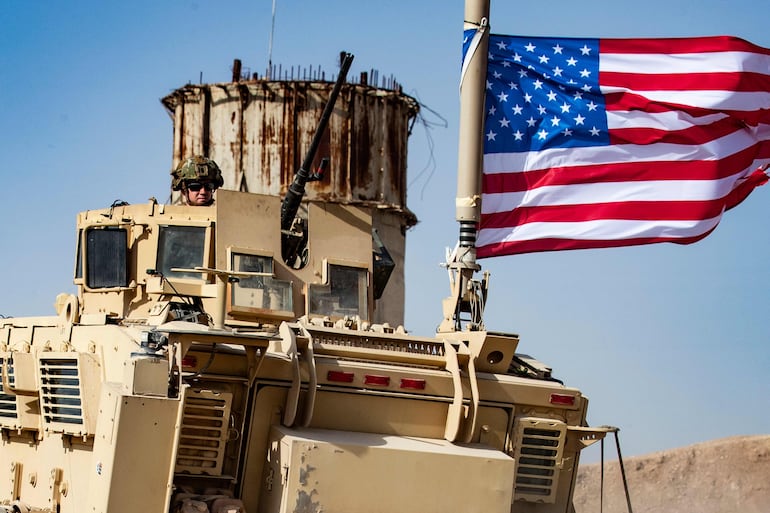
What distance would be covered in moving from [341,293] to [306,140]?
19.4m

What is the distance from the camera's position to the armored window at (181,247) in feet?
39.9

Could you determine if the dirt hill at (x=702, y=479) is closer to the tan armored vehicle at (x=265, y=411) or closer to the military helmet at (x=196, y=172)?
the military helmet at (x=196, y=172)

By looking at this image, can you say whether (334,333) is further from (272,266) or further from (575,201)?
(575,201)

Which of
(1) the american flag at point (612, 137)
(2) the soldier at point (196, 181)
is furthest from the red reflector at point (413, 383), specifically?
(2) the soldier at point (196, 181)

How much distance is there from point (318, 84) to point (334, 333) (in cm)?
2265

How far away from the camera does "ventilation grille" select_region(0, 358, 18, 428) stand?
1080cm

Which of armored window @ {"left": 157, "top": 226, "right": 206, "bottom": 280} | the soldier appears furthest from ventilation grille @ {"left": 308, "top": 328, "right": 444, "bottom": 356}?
the soldier

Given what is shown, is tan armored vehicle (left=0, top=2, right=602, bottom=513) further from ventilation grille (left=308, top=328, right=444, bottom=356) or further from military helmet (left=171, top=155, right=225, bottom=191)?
military helmet (left=171, top=155, right=225, bottom=191)

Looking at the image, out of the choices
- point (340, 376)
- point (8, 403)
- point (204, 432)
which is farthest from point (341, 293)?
point (204, 432)

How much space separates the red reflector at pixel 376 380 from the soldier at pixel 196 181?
13.0 feet

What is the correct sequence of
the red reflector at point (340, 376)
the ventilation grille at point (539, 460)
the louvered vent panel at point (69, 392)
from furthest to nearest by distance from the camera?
the ventilation grille at point (539, 460) < the red reflector at point (340, 376) < the louvered vent panel at point (69, 392)

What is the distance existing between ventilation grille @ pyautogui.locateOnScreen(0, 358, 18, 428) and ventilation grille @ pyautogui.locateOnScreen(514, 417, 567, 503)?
161 inches

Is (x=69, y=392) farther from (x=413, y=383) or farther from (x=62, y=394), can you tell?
(x=413, y=383)

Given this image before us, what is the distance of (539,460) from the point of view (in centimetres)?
1034
